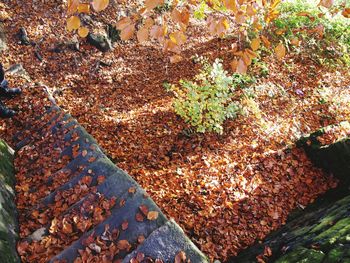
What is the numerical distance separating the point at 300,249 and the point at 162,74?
6863 mm

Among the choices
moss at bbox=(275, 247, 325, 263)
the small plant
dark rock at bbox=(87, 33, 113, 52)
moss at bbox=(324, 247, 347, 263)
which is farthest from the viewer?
dark rock at bbox=(87, 33, 113, 52)

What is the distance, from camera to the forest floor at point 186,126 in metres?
4.74

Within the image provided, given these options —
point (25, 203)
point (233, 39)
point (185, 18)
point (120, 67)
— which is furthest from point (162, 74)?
point (185, 18)

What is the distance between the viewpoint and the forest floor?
4738 mm

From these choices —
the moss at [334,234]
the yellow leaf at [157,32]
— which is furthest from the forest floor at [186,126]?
the yellow leaf at [157,32]

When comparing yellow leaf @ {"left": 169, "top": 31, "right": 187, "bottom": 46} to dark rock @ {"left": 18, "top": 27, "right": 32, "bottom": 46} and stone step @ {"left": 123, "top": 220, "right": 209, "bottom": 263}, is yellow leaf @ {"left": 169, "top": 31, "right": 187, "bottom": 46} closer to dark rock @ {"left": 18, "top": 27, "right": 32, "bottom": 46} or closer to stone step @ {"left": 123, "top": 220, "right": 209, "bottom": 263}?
stone step @ {"left": 123, "top": 220, "right": 209, "bottom": 263}

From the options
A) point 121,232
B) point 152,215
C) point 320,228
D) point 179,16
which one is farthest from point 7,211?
point 320,228

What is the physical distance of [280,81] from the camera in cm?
820

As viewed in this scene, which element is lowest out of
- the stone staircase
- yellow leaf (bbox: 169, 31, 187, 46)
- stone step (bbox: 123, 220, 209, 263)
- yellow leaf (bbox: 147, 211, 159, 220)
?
stone step (bbox: 123, 220, 209, 263)

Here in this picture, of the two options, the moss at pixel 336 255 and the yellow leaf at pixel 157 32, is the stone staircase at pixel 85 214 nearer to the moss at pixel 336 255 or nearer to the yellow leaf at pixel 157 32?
the moss at pixel 336 255

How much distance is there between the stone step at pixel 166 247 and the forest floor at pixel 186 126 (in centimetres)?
147

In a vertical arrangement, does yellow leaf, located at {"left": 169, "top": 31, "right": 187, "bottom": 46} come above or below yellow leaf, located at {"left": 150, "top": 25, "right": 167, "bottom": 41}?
below

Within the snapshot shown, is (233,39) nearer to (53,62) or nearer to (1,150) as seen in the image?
(53,62)

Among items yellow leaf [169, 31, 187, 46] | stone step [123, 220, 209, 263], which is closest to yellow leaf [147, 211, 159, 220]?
stone step [123, 220, 209, 263]
